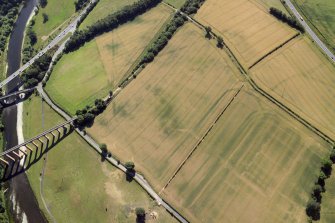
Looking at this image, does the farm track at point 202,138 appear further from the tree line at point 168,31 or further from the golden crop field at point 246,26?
the tree line at point 168,31

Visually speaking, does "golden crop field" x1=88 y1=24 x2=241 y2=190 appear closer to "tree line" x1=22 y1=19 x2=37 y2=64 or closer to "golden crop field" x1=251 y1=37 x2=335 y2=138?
"golden crop field" x1=251 y1=37 x2=335 y2=138

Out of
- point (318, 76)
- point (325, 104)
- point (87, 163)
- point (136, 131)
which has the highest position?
point (318, 76)

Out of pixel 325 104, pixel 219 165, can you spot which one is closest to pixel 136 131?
pixel 219 165

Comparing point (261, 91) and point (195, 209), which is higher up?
point (261, 91)

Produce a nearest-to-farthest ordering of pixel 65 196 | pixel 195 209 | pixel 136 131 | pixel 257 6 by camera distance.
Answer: pixel 195 209 → pixel 65 196 → pixel 136 131 → pixel 257 6

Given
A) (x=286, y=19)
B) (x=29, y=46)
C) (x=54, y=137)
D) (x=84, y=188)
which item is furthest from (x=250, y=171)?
(x=29, y=46)

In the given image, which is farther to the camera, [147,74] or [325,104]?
[147,74]

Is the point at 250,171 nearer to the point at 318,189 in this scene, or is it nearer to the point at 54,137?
the point at 318,189

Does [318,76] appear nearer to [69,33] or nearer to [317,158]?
[317,158]

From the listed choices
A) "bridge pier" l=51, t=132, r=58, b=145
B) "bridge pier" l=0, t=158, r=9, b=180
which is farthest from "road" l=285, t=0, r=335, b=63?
"bridge pier" l=0, t=158, r=9, b=180
